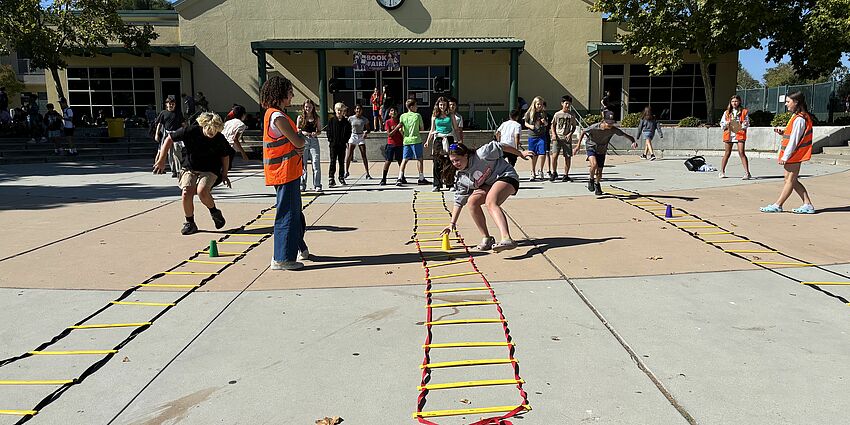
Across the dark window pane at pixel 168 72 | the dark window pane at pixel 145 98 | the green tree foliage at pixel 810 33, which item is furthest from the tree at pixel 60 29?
the green tree foliage at pixel 810 33

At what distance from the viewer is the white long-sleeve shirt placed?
9.04m

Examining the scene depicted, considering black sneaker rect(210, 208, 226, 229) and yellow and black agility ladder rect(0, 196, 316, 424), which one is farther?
black sneaker rect(210, 208, 226, 229)

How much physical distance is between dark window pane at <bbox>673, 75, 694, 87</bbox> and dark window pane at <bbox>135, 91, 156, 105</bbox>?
79.1 ft

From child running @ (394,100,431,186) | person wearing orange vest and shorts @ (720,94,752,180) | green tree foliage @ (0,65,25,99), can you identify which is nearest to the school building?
person wearing orange vest and shorts @ (720,94,752,180)

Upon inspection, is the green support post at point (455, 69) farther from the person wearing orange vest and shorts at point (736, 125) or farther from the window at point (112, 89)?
the person wearing orange vest and shorts at point (736, 125)

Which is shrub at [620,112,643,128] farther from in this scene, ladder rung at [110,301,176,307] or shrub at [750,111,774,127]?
ladder rung at [110,301,176,307]

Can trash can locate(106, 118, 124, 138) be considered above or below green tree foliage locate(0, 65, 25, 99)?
below

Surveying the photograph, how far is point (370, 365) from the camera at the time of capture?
160 inches

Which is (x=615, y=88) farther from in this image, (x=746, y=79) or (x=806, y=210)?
(x=746, y=79)

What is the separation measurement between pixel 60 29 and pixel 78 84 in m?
6.75

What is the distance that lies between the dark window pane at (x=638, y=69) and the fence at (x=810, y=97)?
225 inches

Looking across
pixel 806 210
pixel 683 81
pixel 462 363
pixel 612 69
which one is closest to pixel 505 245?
pixel 462 363

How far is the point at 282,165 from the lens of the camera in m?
6.34

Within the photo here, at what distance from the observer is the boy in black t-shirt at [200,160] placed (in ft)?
26.8
